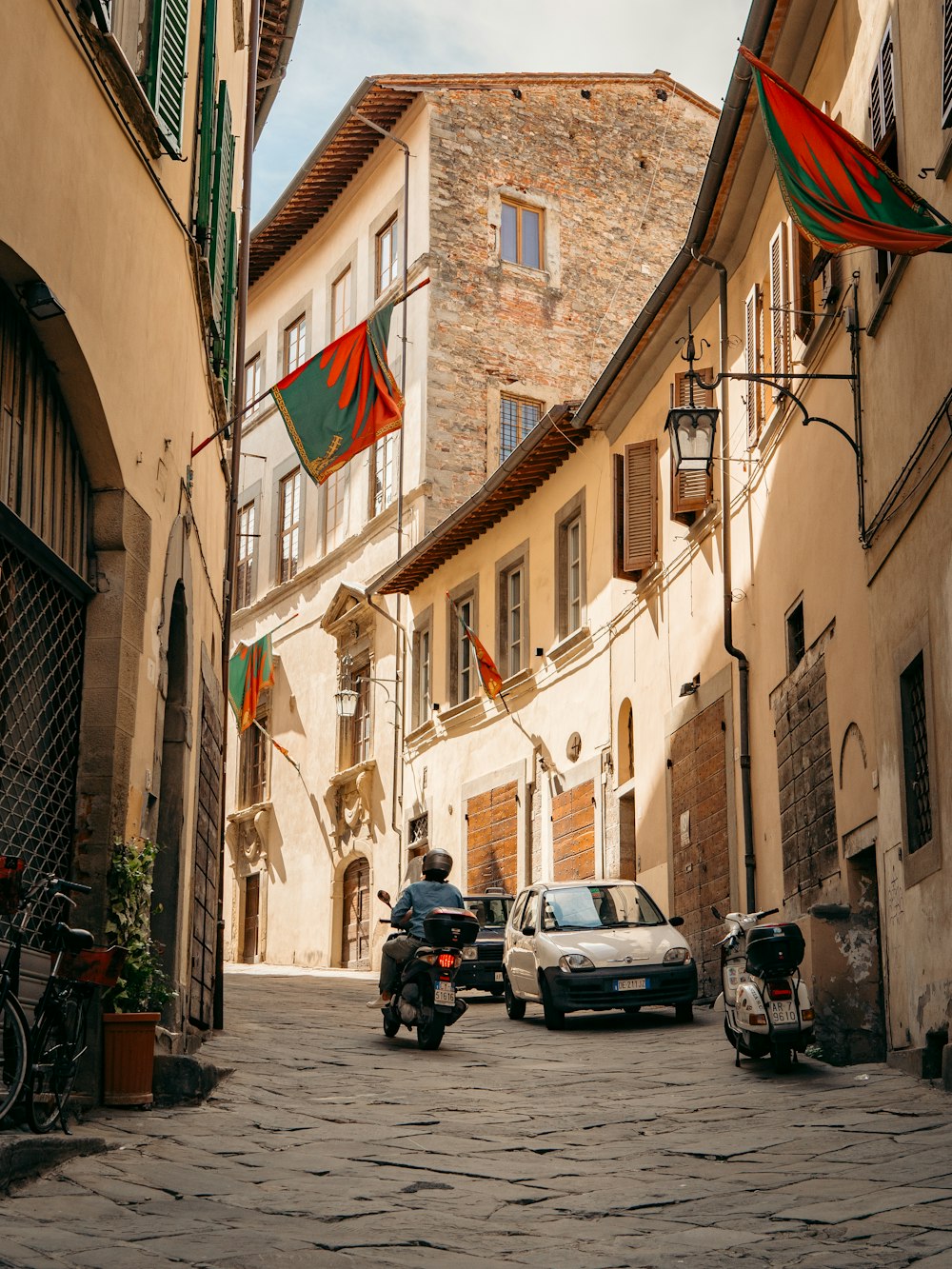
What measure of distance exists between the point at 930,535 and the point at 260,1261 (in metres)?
6.24

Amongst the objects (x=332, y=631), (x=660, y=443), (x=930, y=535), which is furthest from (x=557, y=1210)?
(x=332, y=631)

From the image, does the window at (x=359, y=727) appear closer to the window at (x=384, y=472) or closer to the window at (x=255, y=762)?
the window at (x=384, y=472)

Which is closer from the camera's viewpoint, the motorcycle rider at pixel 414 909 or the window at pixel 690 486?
the motorcycle rider at pixel 414 909

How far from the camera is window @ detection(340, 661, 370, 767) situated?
30469mm

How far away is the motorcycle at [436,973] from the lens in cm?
1272

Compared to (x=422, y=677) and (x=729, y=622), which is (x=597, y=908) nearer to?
(x=729, y=622)

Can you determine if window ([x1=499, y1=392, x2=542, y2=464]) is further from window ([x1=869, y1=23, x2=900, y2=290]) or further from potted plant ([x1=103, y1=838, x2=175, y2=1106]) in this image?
potted plant ([x1=103, y1=838, x2=175, y2=1106])

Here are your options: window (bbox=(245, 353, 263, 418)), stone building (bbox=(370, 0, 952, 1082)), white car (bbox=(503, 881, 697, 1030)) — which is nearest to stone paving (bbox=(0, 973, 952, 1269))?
stone building (bbox=(370, 0, 952, 1082))

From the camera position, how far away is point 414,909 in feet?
43.5

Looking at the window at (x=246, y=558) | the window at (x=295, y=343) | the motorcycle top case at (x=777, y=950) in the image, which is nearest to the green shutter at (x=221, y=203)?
the motorcycle top case at (x=777, y=950)

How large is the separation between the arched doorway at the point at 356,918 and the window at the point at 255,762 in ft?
14.4

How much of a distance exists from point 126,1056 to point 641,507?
1327 cm

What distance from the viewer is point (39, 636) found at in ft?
26.3

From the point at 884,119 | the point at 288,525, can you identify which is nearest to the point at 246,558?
the point at 288,525
